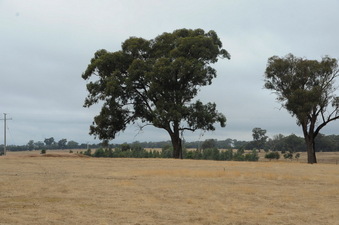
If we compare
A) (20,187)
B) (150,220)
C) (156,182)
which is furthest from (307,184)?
(20,187)

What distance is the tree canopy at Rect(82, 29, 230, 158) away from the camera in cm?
3941

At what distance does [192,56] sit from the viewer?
1624 inches

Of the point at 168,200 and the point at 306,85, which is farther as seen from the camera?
the point at 306,85

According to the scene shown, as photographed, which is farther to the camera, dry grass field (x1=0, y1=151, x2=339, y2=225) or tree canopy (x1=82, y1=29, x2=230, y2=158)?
tree canopy (x1=82, y1=29, x2=230, y2=158)

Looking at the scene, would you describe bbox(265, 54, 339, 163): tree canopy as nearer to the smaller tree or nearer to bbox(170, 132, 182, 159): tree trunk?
bbox(170, 132, 182, 159): tree trunk

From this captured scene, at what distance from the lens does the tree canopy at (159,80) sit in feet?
129

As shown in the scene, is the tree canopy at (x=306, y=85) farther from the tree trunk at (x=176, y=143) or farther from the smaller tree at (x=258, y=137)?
the smaller tree at (x=258, y=137)

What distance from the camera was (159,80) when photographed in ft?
131

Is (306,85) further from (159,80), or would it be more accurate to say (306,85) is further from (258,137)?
(258,137)

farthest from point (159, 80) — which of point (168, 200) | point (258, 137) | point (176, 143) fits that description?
point (258, 137)

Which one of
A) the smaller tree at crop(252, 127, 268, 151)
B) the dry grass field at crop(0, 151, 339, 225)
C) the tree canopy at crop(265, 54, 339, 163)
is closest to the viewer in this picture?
the dry grass field at crop(0, 151, 339, 225)

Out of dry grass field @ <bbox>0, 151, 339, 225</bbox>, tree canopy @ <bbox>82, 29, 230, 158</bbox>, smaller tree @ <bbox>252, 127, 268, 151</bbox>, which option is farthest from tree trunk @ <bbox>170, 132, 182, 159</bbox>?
smaller tree @ <bbox>252, 127, 268, 151</bbox>

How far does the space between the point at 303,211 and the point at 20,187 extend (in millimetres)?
10578

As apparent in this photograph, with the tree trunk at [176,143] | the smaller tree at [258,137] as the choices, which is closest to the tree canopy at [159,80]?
the tree trunk at [176,143]
